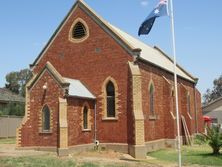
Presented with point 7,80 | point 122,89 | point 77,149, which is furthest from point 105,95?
point 7,80

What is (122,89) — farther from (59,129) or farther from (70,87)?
(59,129)

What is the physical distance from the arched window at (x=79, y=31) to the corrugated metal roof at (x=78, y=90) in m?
3.67

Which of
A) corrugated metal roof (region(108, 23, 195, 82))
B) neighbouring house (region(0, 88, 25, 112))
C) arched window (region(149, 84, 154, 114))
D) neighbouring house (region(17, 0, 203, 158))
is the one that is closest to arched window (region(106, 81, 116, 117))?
neighbouring house (region(17, 0, 203, 158))

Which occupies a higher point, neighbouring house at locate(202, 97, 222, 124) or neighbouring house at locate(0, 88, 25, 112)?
neighbouring house at locate(0, 88, 25, 112)

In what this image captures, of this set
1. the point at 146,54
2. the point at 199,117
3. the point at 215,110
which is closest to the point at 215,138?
the point at 146,54

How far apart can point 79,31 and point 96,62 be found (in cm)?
321

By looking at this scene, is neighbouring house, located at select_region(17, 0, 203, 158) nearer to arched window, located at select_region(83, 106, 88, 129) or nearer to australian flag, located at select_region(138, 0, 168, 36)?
arched window, located at select_region(83, 106, 88, 129)

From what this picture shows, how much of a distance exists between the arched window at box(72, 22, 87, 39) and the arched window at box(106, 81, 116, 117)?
15.4 feet

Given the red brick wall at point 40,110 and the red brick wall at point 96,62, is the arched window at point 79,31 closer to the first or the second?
the red brick wall at point 96,62

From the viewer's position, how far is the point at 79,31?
29844mm

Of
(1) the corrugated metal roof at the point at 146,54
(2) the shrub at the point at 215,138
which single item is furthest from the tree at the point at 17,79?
(2) the shrub at the point at 215,138

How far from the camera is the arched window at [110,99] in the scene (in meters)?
27.4

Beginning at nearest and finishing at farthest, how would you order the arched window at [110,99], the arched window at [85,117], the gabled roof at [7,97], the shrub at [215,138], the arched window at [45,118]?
the shrub at [215,138] < the arched window at [45,118] < the arched window at [85,117] < the arched window at [110,99] < the gabled roof at [7,97]

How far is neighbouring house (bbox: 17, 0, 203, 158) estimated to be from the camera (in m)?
25.5
